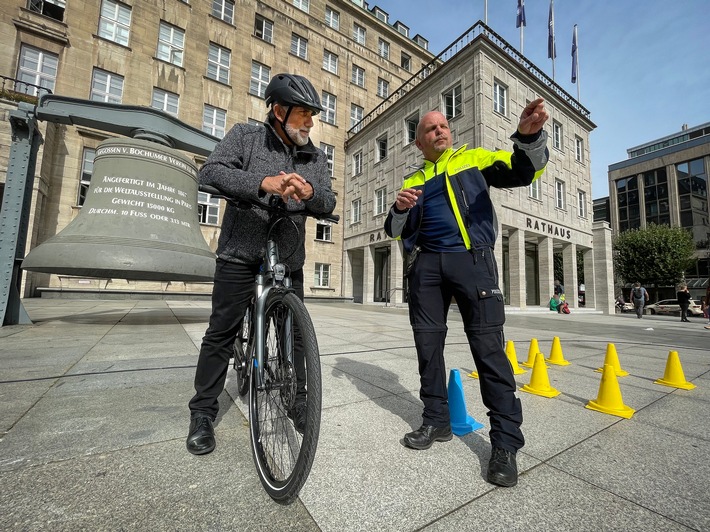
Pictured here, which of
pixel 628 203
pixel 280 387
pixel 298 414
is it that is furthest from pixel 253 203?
pixel 628 203

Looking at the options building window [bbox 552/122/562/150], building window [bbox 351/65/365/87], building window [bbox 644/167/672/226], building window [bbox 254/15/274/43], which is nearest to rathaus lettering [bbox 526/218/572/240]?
building window [bbox 552/122/562/150]

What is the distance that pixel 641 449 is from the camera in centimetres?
180

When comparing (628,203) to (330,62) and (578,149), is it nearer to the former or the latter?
(578,149)

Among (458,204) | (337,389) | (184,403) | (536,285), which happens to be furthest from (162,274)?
(536,285)

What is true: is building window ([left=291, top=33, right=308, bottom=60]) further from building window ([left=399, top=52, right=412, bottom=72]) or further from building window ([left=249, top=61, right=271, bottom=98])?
building window ([left=399, top=52, right=412, bottom=72])

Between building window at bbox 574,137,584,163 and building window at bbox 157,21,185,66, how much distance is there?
2210 centimetres

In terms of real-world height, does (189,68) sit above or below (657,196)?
below

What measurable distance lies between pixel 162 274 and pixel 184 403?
2.68 metres

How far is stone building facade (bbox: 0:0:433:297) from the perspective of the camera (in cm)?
1341

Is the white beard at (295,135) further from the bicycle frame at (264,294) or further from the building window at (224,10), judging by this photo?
the building window at (224,10)

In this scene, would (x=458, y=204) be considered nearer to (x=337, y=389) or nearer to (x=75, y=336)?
(x=337, y=389)

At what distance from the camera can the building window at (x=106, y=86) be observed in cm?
1452

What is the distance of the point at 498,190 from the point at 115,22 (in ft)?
63.4

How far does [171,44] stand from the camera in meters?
16.5
